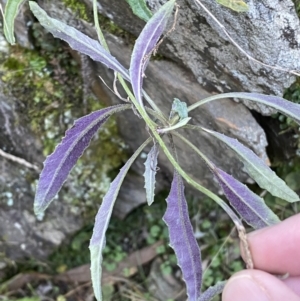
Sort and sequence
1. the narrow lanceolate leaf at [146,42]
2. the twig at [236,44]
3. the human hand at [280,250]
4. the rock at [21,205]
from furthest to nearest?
the rock at [21,205] → the human hand at [280,250] → the twig at [236,44] → the narrow lanceolate leaf at [146,42]

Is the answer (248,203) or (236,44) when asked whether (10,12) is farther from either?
(248,203)

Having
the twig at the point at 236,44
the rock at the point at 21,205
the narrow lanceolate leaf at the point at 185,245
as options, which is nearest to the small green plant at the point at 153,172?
the narrow lanceolate leaf at the point at 185,245

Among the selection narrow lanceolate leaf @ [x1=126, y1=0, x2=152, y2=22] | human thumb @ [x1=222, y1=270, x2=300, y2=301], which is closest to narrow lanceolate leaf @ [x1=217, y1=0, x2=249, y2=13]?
narrow lanceolate leaf @ [x1=126, y1=0, x2=152, y2=22]

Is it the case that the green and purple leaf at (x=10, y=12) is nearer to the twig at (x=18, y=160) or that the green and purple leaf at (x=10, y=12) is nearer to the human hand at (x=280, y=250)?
the twig at (x=18, y=160)

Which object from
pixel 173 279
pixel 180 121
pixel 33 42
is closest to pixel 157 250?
pixel 173 279

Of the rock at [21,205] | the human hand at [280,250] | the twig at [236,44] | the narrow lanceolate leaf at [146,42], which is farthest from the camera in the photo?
the rock at [21,205]

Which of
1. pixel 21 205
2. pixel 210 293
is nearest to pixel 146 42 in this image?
pixel 210 293
